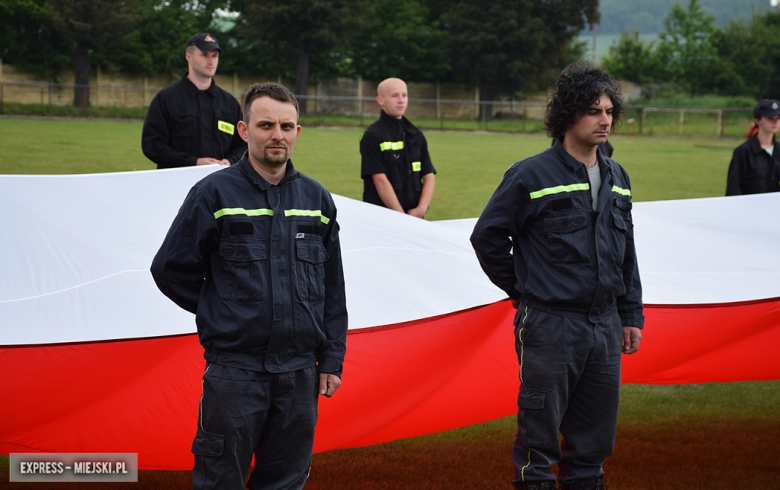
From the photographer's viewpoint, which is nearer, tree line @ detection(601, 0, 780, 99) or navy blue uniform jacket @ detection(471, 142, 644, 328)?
navy blue uniform jacket @ detection(471, 142, 644, 328)

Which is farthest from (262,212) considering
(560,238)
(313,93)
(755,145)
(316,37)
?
(313,93)

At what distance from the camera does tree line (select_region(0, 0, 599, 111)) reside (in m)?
29.6

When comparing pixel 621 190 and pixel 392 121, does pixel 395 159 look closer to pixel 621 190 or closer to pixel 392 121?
pixel 392 121

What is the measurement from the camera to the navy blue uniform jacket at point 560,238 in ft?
8.39

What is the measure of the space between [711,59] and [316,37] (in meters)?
21.4

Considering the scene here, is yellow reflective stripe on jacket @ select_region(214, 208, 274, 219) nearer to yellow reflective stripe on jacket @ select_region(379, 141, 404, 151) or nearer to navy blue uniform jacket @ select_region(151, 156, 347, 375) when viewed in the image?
navy blue uniform jacket @ select_region(151, 156, 347, 375)

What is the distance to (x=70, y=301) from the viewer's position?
3.22m

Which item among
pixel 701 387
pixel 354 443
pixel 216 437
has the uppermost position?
pixel 216 437

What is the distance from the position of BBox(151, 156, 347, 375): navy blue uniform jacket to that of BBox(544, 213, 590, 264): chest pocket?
2.52 feet

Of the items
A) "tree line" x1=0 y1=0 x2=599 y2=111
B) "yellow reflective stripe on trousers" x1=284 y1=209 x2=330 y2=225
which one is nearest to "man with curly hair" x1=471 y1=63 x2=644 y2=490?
"yellow reflective stripe on trousers" x1=284 y1=209 x2=330 y2=225

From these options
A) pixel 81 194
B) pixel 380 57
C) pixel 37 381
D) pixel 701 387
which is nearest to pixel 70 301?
pixel 37 381

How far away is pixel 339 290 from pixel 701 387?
3.63 metres

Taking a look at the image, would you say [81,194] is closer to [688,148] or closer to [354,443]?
[354,443]

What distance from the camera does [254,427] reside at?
2.17 meters
